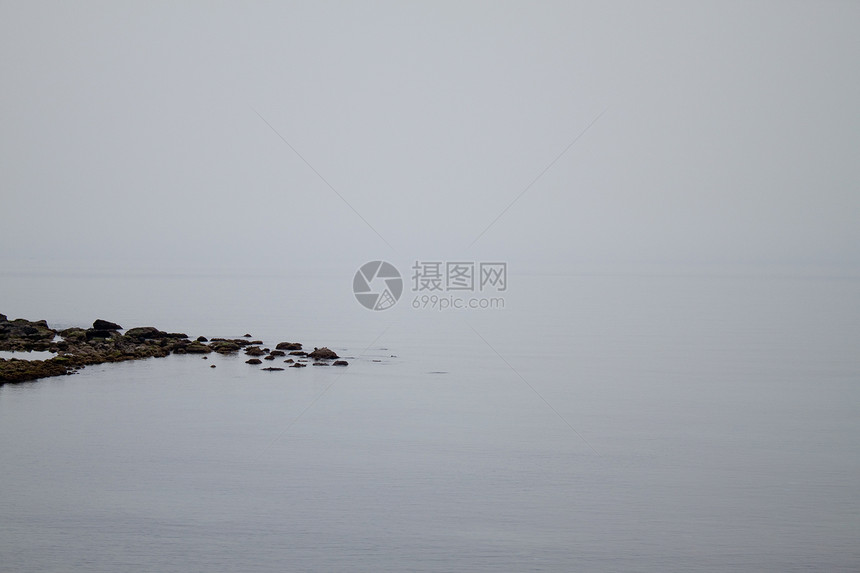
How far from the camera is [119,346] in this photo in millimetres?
52781

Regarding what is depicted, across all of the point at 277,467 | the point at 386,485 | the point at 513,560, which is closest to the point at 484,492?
the point at 386,485

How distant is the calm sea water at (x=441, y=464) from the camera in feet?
65.1

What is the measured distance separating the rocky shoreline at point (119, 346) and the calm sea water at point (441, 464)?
2.31m

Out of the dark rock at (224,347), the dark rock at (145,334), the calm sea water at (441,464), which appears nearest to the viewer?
the calm sea water at (441,464)

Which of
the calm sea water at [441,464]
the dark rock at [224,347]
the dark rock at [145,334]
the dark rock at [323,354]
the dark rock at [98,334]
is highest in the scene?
the dark rock at [145,334]

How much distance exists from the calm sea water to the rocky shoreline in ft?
7.57

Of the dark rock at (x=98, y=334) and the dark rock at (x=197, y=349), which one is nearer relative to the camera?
the dark rock at (x=197, y=349)

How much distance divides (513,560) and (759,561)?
19.1ft

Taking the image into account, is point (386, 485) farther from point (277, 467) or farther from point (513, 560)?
point (513, 560)

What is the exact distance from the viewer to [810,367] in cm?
5134
